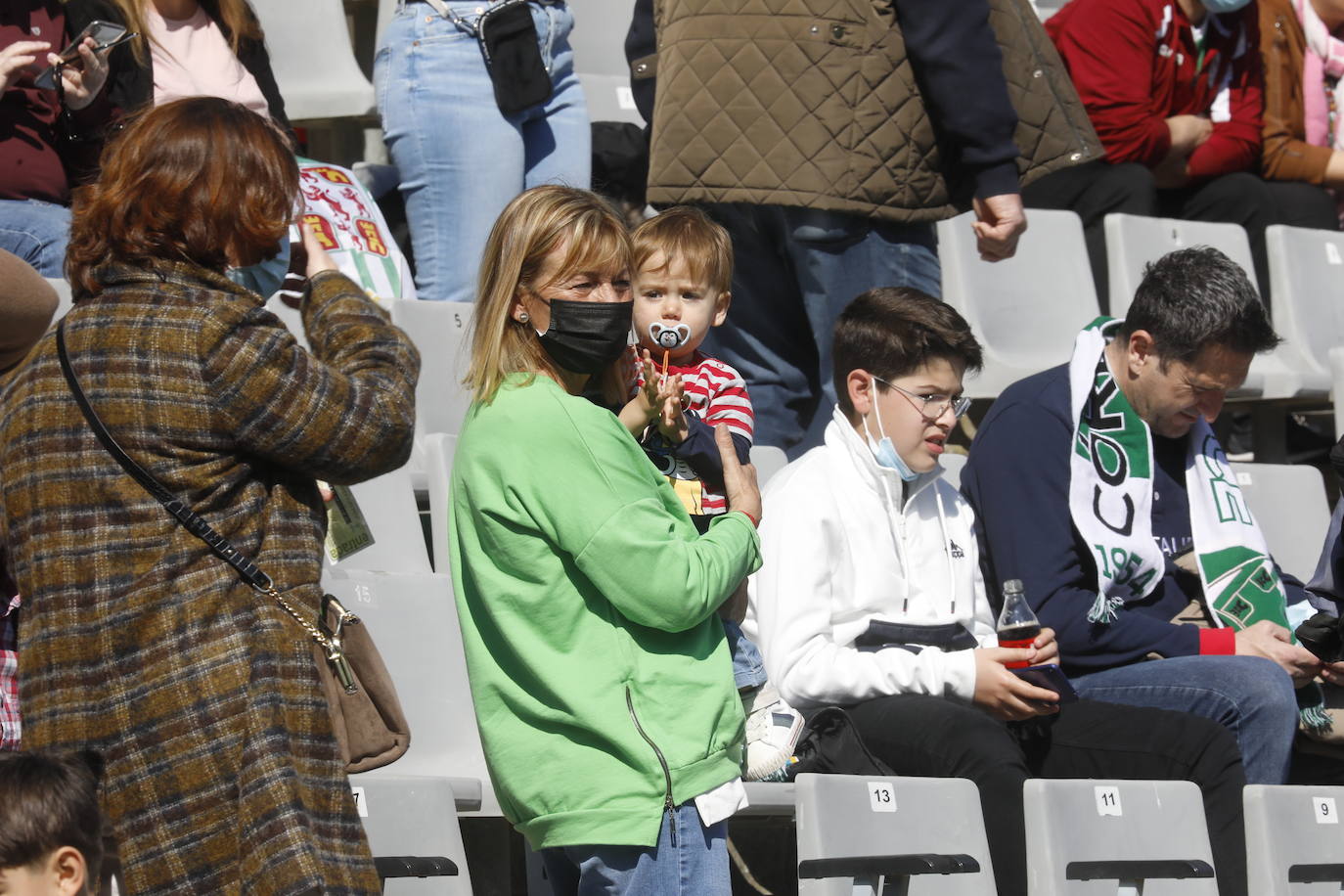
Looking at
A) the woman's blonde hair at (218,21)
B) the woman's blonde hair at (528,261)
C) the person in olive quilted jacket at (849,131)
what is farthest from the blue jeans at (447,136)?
the woman's blonde hair at (528,261)

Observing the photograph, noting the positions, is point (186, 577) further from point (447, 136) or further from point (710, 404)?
point (447, 136)

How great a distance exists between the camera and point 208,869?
1.91m

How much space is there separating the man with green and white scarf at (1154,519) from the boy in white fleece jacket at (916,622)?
0.14 meters

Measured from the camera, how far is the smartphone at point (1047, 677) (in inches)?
124

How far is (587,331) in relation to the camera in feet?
7.39

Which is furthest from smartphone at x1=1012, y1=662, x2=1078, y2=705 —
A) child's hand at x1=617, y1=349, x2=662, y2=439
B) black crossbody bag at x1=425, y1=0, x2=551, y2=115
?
black crossbody bag at x1=425, y1=0, x2=551, y2=115

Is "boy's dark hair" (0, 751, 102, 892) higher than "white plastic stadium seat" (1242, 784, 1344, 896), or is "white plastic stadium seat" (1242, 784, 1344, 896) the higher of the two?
"boy's dark hair" (0, 751, 102, 892)

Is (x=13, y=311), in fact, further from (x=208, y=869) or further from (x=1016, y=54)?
(x=1016, y=54)

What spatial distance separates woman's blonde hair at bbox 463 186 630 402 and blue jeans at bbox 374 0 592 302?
6.73ft

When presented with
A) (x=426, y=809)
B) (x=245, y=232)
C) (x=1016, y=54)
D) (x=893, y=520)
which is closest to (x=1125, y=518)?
(x=893, y=520)

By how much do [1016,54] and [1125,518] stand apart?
1.02m

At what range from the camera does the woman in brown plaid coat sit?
192 centimetres

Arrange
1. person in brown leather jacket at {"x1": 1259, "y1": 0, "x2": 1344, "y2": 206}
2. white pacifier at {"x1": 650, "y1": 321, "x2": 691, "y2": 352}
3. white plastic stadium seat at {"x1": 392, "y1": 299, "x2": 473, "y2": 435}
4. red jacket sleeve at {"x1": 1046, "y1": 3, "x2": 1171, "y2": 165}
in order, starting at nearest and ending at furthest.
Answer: white pacifier at {"x1": 650, "y1": 321, "x2": 691, "y2": 352}
white plastic stadium seat at {"x1": 392, "y1": 299, "x2": 473, "y2": 435}
red jacket sleeve at {"x1": 1046, "y1": 3, "x2": 1171, "y2": 165}
person in brown leather jacket at {"x1": 1259, "y1": 0, "x2": 1344, "y2": 206}

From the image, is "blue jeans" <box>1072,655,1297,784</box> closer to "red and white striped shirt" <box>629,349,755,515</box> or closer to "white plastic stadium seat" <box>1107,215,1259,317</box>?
"red and white striped shirt" <box>629,349,755,515</box>
